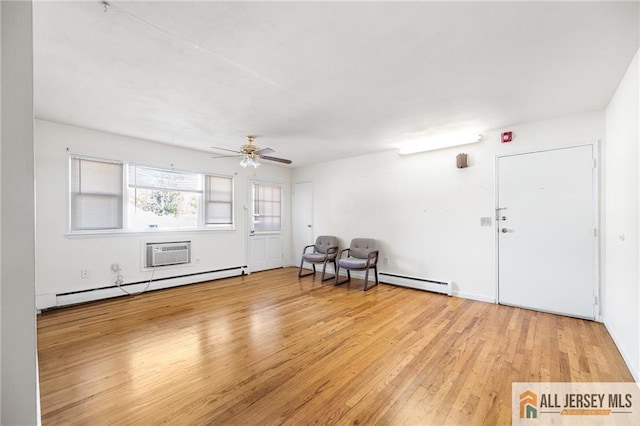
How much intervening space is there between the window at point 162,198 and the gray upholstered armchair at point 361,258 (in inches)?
117

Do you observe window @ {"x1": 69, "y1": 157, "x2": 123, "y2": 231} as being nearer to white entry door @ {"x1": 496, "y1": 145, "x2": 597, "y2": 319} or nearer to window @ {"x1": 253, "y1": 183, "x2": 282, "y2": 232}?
window @ {"x1": 253, "y1": 183, "x2": 282, "y2": 232}

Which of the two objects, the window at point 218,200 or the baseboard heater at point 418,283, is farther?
the window at point 218,200

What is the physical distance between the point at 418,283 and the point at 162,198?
4.72 meters

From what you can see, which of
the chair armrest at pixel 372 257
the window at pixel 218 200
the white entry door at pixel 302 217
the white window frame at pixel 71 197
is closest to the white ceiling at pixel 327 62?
the white window frame at pixel 71 197

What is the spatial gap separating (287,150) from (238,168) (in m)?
1.32

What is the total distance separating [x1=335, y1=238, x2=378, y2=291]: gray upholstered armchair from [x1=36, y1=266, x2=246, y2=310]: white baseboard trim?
2414mm

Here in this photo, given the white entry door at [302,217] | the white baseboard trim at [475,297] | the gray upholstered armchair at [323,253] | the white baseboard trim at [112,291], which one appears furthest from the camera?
the white entry door at [302,217]

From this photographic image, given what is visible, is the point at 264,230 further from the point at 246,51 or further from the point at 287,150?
the point at 246,51

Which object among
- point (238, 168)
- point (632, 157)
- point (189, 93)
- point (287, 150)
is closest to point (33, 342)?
point (189, 93)

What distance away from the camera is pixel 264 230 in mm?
6348

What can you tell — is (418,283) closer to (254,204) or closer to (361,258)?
→ (361,258)

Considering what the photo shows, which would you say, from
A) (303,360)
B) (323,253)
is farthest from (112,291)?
(323,253)

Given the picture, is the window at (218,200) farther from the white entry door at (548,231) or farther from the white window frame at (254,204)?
the white entry door at (548,231)

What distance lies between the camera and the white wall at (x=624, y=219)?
2.09 m
